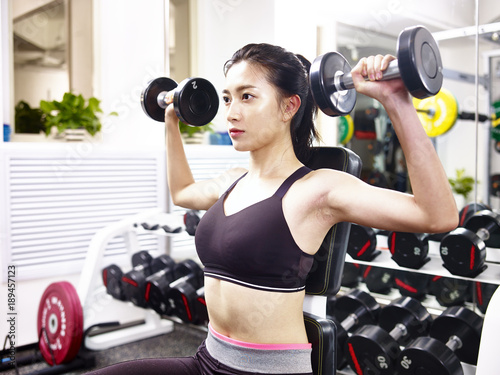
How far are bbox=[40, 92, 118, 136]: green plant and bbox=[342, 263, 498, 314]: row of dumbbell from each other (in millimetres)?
1835

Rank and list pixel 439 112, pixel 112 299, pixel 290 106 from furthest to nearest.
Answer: pixel 439 112
pixel 112 299
pixel 290 106

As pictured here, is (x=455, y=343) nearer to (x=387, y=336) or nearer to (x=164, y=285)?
(x=387, y=336)

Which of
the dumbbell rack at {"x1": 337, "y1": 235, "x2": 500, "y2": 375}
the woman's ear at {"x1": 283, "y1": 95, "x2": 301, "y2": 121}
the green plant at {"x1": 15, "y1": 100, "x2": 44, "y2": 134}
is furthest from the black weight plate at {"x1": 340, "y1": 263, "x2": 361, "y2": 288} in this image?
the green plant at {"x1": 15, "y1": 100, "x2": 44, "y2": 134}

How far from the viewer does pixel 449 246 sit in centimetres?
155

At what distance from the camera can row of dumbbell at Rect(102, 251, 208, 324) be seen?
7.31 feet

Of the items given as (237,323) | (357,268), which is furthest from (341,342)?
(237,323)

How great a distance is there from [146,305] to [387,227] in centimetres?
188

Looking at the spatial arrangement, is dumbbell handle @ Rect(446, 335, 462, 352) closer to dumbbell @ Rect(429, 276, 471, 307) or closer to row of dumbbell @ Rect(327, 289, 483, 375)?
row of dumbbell @ Rect(327, 289, 483, 375)

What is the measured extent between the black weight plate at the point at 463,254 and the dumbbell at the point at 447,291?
2.56 feet

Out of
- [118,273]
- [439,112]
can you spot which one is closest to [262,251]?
[118,273]

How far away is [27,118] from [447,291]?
2.69 meters

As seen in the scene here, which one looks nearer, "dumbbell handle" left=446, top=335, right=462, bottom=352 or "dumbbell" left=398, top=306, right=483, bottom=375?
"dumbbell" left=398, top=306, right=483, bottom=375

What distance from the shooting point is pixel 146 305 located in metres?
2.54

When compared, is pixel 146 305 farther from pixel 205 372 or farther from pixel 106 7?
pixel 106 7
